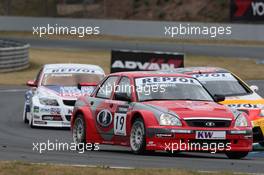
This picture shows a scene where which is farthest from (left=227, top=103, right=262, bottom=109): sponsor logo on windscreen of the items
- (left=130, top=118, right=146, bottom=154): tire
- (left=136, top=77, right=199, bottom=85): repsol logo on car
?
(left=130, top=118, right=146, bottom=154): tire

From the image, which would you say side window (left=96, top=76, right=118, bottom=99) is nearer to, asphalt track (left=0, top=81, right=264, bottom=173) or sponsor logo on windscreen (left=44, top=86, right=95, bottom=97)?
asphalt track (left=0, top=81, right=264, bottom=173)

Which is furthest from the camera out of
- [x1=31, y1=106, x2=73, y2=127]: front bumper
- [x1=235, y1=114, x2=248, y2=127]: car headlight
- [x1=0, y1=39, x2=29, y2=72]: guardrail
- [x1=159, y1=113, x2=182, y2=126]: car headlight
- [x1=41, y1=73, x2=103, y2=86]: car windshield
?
[x1=0, y1=39, x2=29, y2=72]: guardrail

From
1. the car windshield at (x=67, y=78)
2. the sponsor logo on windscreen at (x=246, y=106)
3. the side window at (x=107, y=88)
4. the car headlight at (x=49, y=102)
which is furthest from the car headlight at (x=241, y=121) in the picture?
the car windshield at (x=67, y=78)

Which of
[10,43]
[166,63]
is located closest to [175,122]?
[166,63]

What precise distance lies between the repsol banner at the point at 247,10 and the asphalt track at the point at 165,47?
3164mm

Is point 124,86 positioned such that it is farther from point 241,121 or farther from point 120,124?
point 241,121

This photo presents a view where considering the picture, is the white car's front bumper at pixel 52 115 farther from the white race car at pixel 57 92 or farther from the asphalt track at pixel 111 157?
the asphalt track at pixel 111 157

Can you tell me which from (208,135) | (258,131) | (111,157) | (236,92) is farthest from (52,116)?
(208,135)

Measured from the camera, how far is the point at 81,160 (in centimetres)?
1260

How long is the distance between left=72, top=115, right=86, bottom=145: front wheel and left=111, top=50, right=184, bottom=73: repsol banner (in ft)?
47.4

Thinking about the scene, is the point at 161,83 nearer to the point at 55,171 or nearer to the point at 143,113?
the point at 143,113

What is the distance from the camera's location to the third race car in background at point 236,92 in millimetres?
16172

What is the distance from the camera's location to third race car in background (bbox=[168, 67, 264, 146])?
53.1ft

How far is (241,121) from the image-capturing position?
13.7 m
